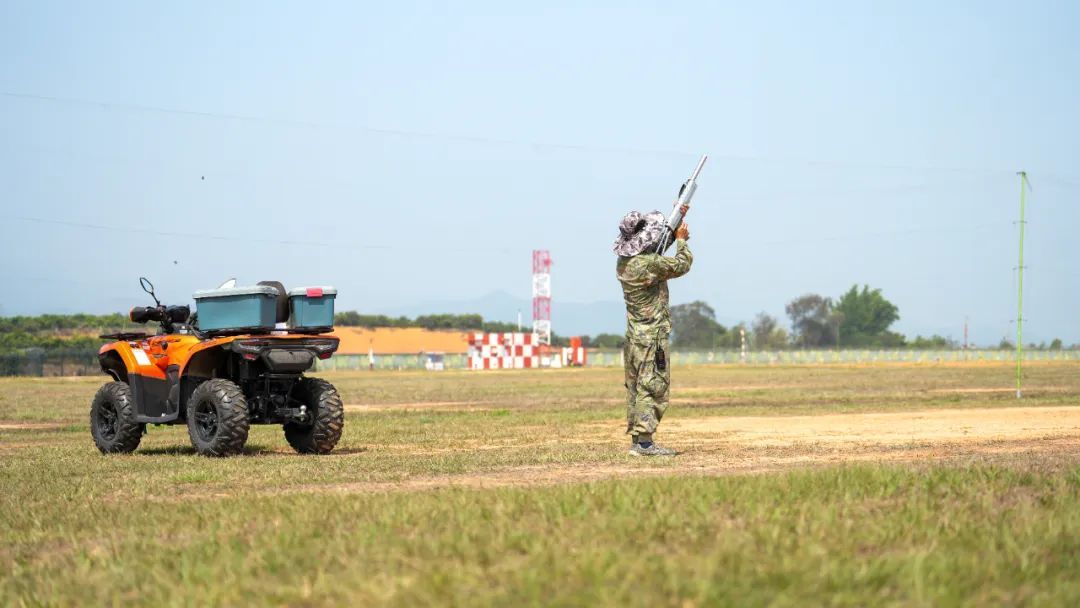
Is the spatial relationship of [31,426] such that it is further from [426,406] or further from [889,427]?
[889,427]

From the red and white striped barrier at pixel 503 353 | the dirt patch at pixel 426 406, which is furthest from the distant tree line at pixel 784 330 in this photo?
the dirt patch at pixel 426 406

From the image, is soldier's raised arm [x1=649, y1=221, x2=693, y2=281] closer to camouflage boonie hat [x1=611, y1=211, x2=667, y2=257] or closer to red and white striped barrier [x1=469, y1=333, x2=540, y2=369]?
camouflage boonie hat [x1=611, y1=211, x2=667, y2=257]

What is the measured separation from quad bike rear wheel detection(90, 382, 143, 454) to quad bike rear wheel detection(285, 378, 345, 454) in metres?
1.79

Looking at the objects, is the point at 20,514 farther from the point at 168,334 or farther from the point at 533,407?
the point at 533,407

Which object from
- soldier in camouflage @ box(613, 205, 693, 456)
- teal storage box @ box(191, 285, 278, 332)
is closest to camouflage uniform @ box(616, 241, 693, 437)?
soldier in camouflage @ box(613, 205, 693, 456)

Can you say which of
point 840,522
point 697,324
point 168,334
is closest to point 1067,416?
point 168,334

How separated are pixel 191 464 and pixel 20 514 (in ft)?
12.6

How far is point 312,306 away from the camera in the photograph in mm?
13383

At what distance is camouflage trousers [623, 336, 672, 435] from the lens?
12.0 metres

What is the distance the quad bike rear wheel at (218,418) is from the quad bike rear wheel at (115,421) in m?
1.22

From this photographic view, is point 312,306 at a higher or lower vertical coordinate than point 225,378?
higher

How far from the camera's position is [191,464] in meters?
12.4

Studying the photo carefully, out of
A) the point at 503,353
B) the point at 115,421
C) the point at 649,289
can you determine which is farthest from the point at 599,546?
the point at 503,353

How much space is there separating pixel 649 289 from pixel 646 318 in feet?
0.94
